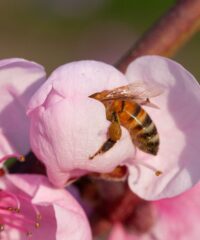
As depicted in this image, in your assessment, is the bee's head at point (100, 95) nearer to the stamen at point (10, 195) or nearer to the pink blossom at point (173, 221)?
the stamen at point (10, 195)

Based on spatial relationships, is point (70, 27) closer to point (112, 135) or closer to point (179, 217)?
point (179, 217)

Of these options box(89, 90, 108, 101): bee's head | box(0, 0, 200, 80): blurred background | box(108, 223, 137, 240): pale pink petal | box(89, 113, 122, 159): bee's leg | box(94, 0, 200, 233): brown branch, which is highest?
box(94, 0, 200, 233): brown branch

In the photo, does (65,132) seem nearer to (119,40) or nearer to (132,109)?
(132,109)

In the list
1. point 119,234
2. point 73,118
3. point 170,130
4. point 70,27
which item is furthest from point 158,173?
point 70,27

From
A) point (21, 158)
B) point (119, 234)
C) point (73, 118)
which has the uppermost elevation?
point (73, 118)

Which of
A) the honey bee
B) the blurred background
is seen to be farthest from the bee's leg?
the blurred background

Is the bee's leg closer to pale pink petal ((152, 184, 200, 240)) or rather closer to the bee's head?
the bee's head

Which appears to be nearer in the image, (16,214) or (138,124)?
(138,124)

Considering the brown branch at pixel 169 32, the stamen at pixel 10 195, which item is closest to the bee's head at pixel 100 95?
the brown branch at pixel 169 32
